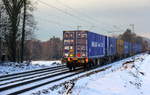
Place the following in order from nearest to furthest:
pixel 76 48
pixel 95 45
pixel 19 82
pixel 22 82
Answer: pixel 22 82 → pixel 19 82 → pixel 76 48 → pixel 95 45

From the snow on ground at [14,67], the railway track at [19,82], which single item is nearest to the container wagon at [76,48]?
the railway track at [19,82]

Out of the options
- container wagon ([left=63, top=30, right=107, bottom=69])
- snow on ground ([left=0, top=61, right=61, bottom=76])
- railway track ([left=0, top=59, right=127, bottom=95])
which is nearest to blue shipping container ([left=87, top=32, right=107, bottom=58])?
container wagon ([left=63, top=30, right=107, bottom=69])

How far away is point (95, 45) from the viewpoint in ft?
72.6

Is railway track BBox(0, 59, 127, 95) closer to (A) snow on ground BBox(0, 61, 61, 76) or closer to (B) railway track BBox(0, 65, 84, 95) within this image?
(B) railway track BBox(0, 65, 84, 95)

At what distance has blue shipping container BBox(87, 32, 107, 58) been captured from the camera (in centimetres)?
1997

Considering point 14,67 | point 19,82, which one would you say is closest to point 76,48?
point 14,67

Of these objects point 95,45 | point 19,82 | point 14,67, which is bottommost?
point 19,82

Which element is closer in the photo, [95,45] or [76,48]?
[76,48]

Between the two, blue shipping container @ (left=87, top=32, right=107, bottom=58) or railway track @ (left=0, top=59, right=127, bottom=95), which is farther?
blue shipping container @ (left=87, top=32, right=107, bottom=58)

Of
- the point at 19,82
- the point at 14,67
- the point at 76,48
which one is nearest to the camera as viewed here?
the point at 19,82

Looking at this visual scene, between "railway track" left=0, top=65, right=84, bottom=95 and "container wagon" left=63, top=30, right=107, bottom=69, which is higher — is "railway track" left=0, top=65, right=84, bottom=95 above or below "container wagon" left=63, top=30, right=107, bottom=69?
below

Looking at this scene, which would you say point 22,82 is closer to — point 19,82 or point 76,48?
point 19,82

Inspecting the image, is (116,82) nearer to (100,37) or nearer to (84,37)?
(84,37)

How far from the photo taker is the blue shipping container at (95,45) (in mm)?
19972
